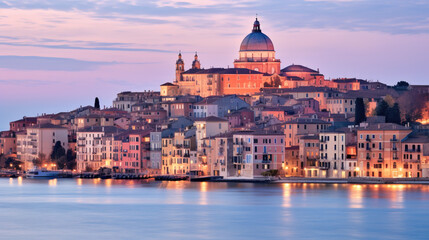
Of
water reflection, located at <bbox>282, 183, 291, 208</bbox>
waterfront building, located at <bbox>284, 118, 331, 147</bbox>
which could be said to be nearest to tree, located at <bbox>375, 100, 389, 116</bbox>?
waterfront building, located at <bbox>284, 118, 331, 147</bbox>

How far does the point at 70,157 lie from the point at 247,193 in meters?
23.3

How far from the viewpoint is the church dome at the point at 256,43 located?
89000 mm

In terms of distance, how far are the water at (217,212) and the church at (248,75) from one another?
75.8ft

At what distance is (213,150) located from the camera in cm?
6500

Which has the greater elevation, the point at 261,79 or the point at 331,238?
the point at 261,79

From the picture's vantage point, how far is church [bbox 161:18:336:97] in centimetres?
8656

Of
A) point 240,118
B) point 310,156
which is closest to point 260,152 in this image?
point 310,156

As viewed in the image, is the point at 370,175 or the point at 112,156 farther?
the point at 112,156

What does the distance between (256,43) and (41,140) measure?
16646 millimetres

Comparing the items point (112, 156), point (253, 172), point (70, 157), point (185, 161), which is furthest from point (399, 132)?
point (70, 157)

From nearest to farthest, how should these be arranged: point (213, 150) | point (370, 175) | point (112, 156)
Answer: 1. point (370, 175)
2. point (213, 150)
3. point (112, 156)

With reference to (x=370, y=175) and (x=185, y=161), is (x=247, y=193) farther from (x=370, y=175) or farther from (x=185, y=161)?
(x=185, y=161)

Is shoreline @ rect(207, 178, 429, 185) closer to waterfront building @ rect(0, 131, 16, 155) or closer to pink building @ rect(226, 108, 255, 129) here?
pink building @ rect(226, 108, 255, 129)

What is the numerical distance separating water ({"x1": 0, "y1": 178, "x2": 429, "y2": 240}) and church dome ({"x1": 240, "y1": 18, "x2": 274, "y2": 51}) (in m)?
26.3
